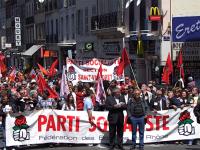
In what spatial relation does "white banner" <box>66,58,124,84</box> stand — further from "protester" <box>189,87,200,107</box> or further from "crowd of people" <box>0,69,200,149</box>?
"protester" <box>189,87,200,107</box>

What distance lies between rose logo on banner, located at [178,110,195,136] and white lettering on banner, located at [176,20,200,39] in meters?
14.8

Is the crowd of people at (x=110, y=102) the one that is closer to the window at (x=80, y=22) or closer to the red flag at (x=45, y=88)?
the red flag at (x=45, y=88)

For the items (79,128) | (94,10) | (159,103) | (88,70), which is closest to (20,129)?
(79,128)

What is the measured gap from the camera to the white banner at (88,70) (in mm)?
23656

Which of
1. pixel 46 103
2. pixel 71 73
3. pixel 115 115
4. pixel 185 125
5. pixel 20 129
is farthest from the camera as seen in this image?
pixel 71 73

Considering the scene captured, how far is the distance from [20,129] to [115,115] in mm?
2543

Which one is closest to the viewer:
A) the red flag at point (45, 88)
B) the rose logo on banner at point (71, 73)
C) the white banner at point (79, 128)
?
the white banner at point (79, 128)

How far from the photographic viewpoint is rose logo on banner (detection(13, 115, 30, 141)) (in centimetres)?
1670

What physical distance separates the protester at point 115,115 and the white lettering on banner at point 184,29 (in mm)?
16426

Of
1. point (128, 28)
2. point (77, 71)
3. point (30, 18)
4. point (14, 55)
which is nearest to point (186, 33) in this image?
point (128, 28)

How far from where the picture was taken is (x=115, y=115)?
1606 centimetres

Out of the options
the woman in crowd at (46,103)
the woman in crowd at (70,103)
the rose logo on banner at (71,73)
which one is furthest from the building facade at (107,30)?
the woman in crowd at (70,103)

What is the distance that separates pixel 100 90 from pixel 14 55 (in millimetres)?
59165

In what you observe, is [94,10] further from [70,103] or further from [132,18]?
[70,103]
